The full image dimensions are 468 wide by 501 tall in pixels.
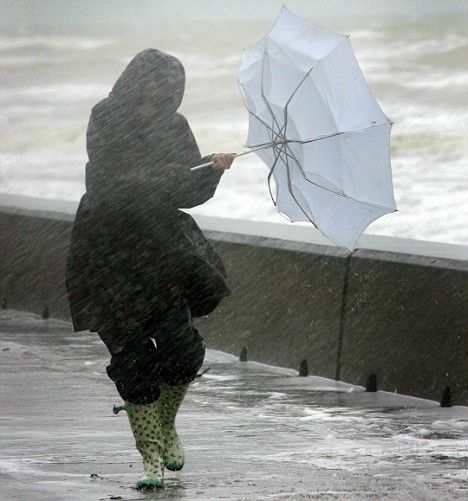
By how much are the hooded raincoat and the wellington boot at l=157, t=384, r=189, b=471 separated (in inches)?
16.2

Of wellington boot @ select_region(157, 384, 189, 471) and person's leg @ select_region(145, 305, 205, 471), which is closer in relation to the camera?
person's leg @ select_region(145, 305, 205, 471)

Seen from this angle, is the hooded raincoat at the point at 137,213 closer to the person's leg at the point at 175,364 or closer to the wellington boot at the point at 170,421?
the person's leg at the point at 175,364

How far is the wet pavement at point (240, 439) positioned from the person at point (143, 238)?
1.51 ft

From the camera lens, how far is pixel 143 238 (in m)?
7.86

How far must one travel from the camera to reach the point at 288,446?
9125mm

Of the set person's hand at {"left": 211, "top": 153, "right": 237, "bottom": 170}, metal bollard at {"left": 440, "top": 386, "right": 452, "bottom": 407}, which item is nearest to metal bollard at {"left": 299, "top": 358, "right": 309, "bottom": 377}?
metal bollard at {"left": 440, "top": 386, "right": 452, "bottom": 407}

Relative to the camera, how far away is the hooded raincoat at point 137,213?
7859 millimetres

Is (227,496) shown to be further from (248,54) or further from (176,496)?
(248,54)

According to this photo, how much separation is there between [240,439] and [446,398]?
1.52m

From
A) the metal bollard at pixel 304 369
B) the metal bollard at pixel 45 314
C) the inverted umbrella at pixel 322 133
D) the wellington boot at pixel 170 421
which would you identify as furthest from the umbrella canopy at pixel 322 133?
the metal bollard at pixel 45 314

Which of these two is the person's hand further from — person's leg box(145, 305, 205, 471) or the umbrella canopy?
person's leg box(145, 305, 205, 471)

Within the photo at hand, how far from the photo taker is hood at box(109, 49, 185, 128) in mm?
7891

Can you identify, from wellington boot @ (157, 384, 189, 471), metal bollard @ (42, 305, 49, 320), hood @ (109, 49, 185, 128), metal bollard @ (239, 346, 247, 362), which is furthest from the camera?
metal bollard @ (42, 305, 49, 320)

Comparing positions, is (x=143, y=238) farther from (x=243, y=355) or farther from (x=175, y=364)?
(x=243, y=355)
